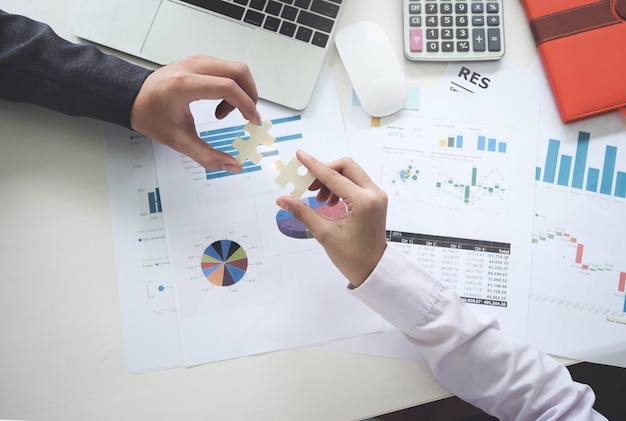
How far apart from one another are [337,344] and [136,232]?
0.35 metres

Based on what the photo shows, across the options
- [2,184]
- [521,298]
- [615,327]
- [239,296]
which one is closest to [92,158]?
[2,184]

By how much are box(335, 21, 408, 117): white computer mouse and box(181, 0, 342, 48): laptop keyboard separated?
38 mm

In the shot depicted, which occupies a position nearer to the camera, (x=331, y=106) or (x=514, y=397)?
(x=514, y=397)

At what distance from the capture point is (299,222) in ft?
2.60

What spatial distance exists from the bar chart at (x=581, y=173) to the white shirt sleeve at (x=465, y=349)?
27 cm

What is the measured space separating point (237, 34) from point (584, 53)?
57cm

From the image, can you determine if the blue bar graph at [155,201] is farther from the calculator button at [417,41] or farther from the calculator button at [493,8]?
the calculator button at [493,8]

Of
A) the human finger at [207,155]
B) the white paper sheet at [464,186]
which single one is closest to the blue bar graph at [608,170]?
the white paper sheet at [464,186]

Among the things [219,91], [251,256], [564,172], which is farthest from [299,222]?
[564,172]

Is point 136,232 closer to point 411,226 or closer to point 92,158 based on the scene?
point 92,158

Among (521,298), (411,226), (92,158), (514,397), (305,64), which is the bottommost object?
(514,397)

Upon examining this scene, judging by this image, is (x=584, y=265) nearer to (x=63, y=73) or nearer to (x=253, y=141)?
(x=253, y=141)

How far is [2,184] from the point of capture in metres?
0.80

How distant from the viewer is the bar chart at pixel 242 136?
32.1 inches
